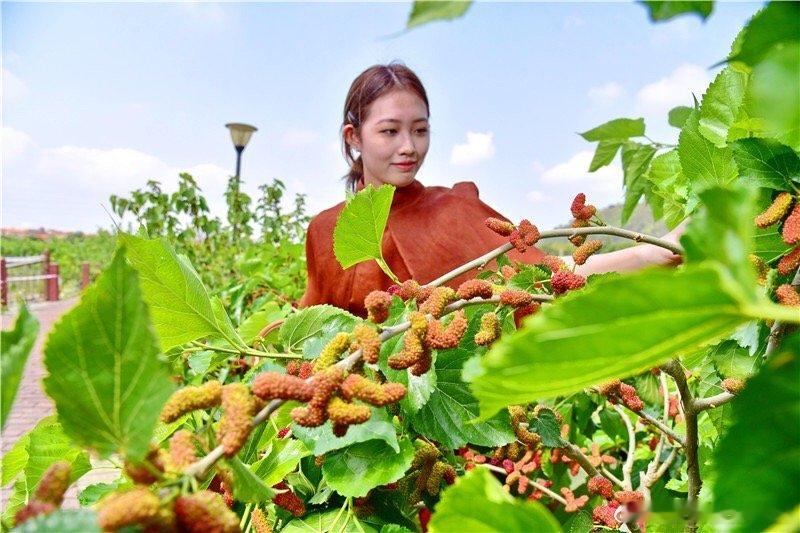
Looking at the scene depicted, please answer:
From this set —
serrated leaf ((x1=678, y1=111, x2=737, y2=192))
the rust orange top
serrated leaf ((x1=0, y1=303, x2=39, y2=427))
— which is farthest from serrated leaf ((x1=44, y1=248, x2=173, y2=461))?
the rust orange top

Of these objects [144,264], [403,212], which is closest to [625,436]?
[403,212]

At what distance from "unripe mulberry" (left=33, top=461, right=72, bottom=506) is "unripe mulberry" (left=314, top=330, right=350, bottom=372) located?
18 cm

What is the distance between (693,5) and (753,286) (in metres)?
0.14

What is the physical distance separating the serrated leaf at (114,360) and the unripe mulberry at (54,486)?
0.10 feet

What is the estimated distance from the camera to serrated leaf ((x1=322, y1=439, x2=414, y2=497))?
23.9 inches

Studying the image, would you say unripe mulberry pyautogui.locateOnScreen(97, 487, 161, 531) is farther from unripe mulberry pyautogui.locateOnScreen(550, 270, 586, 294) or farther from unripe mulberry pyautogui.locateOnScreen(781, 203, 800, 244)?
unripe mulberry pyautogui.locateOnScreen(781, 203, 800, 244)

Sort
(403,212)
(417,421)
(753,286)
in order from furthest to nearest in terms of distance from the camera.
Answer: (403,212) < (417,421) < (753,286)

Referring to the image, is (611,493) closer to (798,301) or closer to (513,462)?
(513,462)

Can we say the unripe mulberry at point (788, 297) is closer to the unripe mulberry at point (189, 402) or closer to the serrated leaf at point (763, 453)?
the serrated leaf at point (763, 453)

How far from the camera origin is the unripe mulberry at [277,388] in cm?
35

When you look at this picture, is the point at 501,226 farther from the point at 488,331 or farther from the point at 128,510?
the point at 128,510

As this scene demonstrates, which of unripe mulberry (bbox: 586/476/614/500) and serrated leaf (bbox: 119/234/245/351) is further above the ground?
serrated leaf (bbox: 119/234/245/351)

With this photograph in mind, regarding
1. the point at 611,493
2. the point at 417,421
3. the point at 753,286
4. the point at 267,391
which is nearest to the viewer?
the point at 753,286

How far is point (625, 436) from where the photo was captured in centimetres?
150
